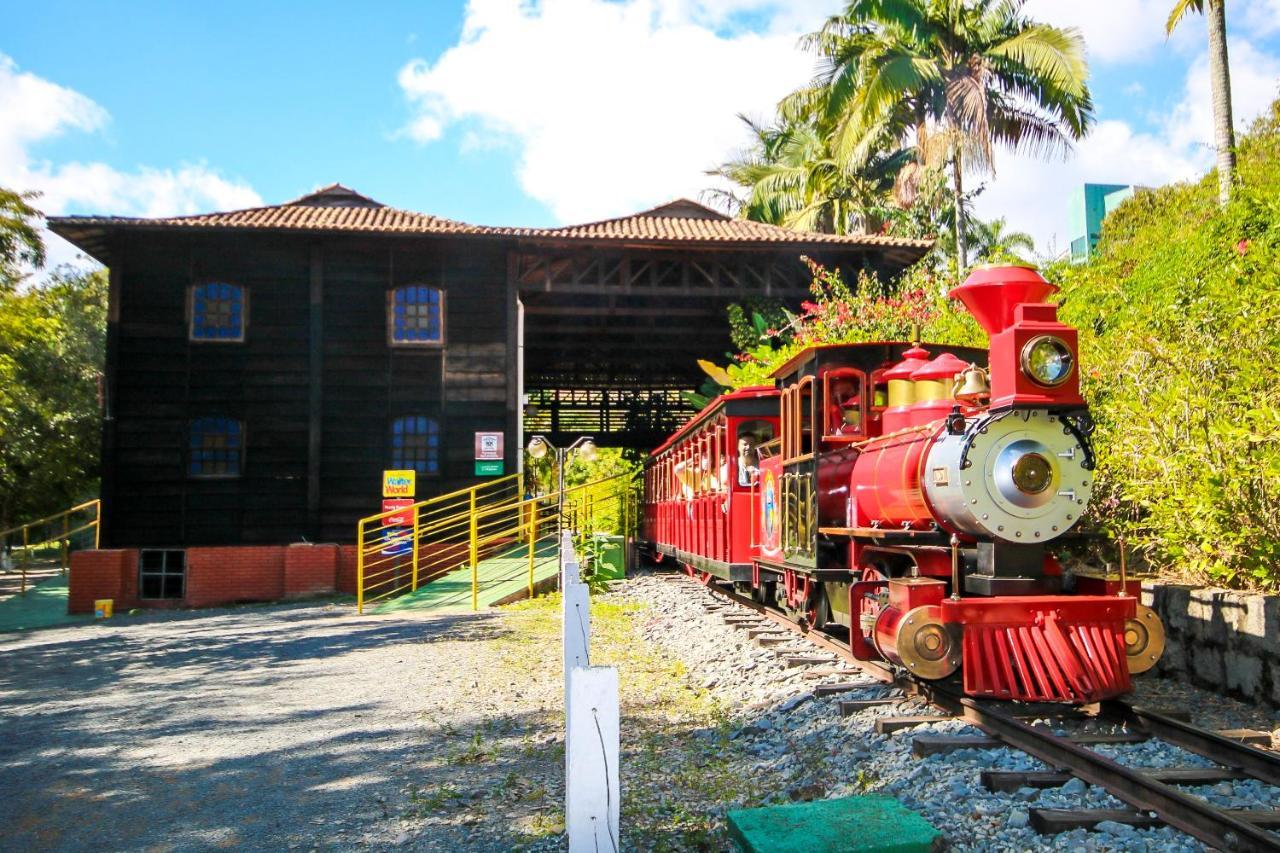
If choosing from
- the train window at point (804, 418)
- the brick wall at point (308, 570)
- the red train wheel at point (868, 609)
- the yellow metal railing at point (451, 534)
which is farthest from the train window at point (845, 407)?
the brick wall at point (308, 570)

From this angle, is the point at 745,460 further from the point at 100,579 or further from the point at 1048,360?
the point at 100,579

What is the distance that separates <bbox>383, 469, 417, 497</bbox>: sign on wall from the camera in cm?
1680

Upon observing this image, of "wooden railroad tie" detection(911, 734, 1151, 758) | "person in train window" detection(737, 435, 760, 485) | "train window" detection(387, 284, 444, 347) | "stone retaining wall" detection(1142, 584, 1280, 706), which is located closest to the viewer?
"wooden railroad tie" detection(911, 734, 1151, 758)

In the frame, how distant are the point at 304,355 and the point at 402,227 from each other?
9.87 feet

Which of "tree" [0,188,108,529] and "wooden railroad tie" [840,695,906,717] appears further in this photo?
"tree" [0,188,108,529]

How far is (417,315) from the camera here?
18281 mm

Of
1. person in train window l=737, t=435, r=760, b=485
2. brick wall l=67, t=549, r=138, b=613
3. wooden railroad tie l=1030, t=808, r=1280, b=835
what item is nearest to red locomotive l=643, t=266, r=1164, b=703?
wooden railroad tie l=1030, t=808, r=1280, b=835

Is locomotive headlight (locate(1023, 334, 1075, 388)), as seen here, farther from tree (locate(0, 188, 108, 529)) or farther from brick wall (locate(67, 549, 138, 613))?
tree (locate(0, 188, 108, 529))

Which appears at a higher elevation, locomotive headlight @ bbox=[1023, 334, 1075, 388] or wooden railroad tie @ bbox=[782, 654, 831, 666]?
locomotive headlight @ bbox=[1023, 334, 1075, 388]

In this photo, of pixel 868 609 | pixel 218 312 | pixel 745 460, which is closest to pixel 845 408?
pixel 868 609

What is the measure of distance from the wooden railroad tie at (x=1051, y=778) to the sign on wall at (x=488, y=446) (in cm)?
1397

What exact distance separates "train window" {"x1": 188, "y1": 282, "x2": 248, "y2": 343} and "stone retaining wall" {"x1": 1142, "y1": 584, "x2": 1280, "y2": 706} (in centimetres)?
1568

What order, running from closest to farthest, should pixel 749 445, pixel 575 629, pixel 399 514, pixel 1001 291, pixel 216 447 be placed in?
pixel 575 629
pixel 1001 291
pixel 749 445
pixel 399 514
pixel 216 447

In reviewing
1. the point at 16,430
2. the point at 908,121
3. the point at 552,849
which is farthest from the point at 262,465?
the point at 908,121
